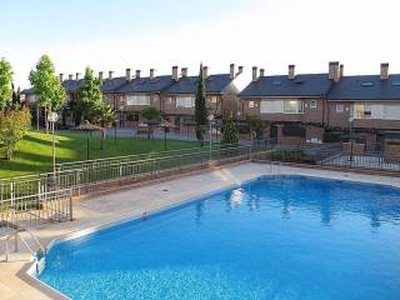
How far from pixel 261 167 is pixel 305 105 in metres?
15.2

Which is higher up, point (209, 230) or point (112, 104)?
point (112, 104)

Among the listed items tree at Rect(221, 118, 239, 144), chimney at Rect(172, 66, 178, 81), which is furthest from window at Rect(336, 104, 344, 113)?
chimney at Rect(172, 66, 178, 81)

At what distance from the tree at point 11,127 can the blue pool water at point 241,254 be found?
916 cm

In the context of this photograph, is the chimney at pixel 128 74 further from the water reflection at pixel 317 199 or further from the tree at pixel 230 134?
the water reflection at pixel 317 199

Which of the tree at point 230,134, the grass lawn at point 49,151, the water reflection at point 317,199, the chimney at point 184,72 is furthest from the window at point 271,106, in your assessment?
the water reflection at point 317,199

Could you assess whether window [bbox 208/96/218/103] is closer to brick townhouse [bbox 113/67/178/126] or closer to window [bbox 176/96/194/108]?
window [bbox 176/96/194/108]

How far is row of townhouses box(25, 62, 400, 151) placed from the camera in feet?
133

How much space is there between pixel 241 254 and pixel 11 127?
13870 mm

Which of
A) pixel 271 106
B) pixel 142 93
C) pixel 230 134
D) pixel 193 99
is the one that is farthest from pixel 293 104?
pixel 142 93

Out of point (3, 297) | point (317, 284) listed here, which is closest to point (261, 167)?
point (317, 284)

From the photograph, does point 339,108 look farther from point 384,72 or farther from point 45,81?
point 45,81

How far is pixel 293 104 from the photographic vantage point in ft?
150

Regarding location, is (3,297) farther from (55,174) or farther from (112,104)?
(112,104)

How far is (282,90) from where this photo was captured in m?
46.8
